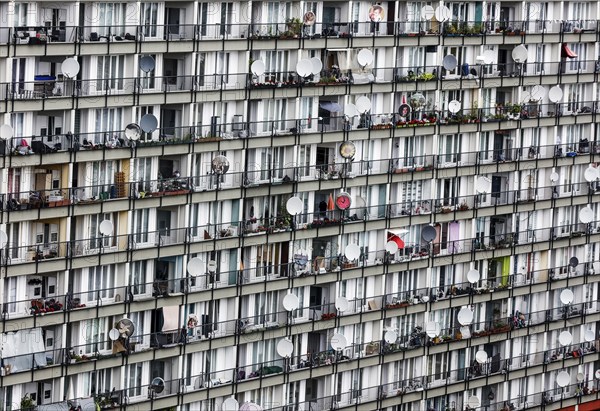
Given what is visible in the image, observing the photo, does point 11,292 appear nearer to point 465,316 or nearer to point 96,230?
point 96,230

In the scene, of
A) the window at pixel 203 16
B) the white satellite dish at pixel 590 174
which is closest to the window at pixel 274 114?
the window at pixel 203 16

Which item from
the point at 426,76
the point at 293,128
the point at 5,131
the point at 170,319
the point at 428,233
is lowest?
the point at 170,319

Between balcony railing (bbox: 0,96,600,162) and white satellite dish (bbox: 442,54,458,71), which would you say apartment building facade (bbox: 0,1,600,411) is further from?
white satellite dish (bbox: 442,54,458,71)

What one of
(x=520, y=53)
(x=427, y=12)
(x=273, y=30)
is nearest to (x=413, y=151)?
(x=427, y=12)

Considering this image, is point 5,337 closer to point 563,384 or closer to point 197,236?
point 197,236

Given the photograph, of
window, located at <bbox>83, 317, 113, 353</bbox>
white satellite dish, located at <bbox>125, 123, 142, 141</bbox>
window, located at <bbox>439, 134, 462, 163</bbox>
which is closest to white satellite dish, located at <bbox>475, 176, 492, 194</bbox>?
window, located at <bbox>439, 134, 462, 163</bbox>

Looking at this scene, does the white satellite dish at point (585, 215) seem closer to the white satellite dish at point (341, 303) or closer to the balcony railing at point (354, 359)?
the balcony railing at point (354, 359)

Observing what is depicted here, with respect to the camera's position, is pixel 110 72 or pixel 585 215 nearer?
pixel 110 72
